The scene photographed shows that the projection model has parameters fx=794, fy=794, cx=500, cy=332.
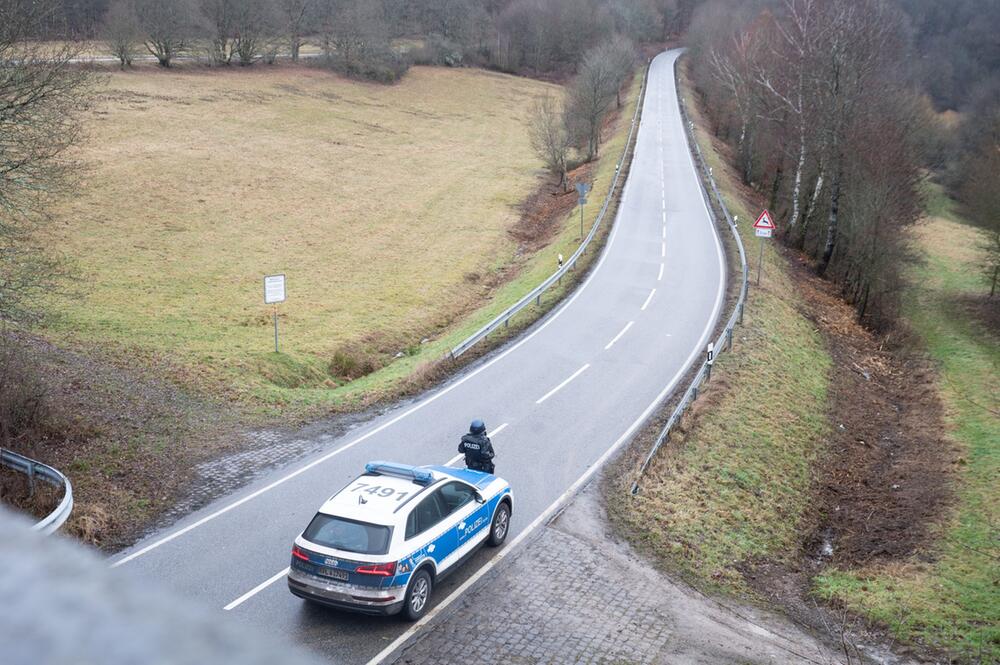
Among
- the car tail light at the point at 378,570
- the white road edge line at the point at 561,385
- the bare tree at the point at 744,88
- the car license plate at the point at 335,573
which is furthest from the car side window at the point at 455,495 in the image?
the bare tree at the point at 744,88

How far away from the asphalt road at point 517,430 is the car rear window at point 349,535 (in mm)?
1058

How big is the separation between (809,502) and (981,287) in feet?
85.0

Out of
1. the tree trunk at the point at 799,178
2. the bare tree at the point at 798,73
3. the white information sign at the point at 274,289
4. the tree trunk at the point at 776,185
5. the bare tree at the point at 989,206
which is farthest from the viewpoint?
the tree trunk at the point at 776,185

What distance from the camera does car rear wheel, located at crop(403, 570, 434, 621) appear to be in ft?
32.8

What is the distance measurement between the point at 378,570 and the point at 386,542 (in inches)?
14.1

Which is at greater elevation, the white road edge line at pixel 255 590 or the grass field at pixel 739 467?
the white road edge line at pixel 255 590

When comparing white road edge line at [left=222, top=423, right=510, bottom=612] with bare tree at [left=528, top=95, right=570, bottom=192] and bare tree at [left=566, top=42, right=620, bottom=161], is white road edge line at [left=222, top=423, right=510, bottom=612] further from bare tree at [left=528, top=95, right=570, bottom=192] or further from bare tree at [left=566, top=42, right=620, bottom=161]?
bare tree at [left=566, top=42, right=620, bottom=161]

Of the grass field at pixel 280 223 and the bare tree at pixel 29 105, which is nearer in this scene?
the bare tree at pixel 29 105

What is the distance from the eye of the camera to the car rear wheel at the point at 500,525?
12.2 meters

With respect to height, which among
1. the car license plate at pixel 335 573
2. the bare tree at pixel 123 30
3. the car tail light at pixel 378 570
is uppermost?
the bare tree at pixel 123 30

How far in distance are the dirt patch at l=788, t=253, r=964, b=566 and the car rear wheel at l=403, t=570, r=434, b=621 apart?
25.1 feet

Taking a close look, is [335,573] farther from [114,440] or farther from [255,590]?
[114,440]

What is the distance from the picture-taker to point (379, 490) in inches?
421

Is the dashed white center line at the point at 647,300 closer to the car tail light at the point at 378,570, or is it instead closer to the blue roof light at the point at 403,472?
the blue roof light at the point at 403,472
